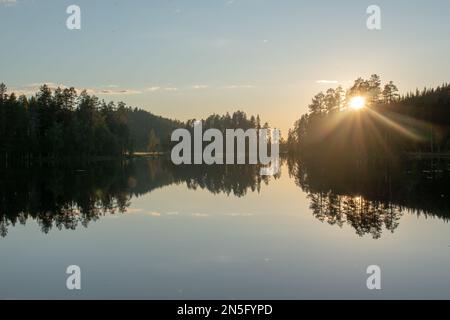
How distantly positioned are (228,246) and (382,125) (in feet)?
382

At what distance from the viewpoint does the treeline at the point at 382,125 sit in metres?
126

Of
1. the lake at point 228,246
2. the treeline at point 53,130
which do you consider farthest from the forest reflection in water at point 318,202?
the treeline at point 53,130

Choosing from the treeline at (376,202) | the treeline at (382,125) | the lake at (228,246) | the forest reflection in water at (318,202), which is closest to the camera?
the lake at (228,246)

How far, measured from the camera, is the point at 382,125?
130 meters

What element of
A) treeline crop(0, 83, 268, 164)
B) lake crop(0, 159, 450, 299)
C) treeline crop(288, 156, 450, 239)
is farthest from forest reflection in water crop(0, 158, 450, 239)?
treeline crop(0, 83, 268, 164)

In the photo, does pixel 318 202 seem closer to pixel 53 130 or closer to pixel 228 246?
pixel 228 246

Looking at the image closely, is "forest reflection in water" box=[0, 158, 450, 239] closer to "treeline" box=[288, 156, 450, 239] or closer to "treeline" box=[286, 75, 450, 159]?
"treeline" box=[288, 156, 450, 239]

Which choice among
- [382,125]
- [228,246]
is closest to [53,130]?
[382,125]

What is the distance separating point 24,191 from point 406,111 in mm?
114028

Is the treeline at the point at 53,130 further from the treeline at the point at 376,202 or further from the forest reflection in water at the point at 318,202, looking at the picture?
the treeline at the point at 376,202

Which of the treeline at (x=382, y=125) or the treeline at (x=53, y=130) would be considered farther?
the treeline at (x=382, y=125)

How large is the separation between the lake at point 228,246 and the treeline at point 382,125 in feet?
299
